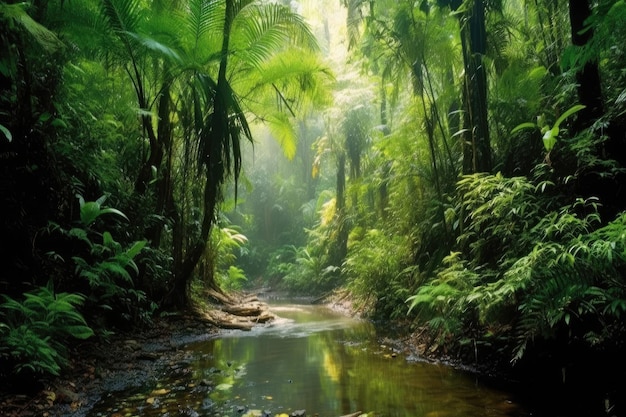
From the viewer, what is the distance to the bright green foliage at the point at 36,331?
11.3 ft

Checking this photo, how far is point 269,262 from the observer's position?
24141 millimetres

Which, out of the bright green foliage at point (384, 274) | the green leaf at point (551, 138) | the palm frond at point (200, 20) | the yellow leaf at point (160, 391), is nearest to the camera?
the yellow leaf at point (160, 391)

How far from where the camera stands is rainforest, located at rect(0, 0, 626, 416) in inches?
143

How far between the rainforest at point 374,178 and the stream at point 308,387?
54 centimetres

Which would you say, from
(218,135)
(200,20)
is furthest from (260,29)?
(218,135)

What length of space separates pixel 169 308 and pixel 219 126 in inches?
132

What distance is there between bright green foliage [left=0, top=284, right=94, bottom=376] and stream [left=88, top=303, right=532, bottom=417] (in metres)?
0.62

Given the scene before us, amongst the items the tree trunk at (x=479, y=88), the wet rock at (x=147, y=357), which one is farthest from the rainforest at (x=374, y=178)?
the wet rock at (x=147, y=357)

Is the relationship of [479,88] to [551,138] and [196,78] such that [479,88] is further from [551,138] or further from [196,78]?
[196,78]

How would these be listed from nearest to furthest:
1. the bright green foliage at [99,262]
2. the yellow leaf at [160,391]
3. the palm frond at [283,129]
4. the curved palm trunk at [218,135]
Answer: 1. the yellow leaf at [160,391]
2. the bright green foliage at [99,262]
3. the curved palm trunk at [218,135]
4. the palm frond at [283,129]

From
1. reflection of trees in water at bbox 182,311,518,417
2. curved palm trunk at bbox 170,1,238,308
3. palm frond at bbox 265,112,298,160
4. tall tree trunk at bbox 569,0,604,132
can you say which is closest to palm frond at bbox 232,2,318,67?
curved palm trunk at bbox 170,1,238,308

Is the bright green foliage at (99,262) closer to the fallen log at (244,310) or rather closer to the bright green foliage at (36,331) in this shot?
the bright green foliage at (36,331)

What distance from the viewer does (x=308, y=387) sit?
165 inches

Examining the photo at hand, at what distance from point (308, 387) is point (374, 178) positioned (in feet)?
23.3
